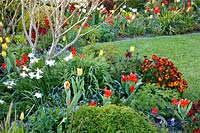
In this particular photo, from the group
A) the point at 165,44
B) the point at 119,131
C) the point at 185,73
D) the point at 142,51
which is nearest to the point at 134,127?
the point at 119,131

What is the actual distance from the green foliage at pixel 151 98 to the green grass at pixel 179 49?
110 centimetres

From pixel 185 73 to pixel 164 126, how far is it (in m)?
2.59

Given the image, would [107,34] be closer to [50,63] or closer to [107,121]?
[50,63]

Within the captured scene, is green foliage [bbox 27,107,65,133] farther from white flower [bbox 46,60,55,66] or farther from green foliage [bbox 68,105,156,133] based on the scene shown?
white flower [bbox 46,60,55,66]

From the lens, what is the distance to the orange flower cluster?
5.47 metres

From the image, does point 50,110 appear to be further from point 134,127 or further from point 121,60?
point 121,60

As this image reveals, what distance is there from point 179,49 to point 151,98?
3.76m

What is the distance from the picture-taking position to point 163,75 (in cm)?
550

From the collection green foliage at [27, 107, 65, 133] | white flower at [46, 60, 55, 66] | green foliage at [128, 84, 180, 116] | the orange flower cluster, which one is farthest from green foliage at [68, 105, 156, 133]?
the orange flower cluster

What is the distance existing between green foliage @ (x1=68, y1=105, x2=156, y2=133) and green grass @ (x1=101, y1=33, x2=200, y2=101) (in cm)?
240

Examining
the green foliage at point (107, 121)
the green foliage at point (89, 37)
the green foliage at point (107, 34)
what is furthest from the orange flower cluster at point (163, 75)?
the green foliage at point (107, 34)

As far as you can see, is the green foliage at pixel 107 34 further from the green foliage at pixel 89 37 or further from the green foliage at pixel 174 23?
the green foliage at pixel 174 23

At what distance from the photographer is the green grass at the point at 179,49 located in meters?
6.96

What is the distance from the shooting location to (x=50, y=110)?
4316 millimetres
